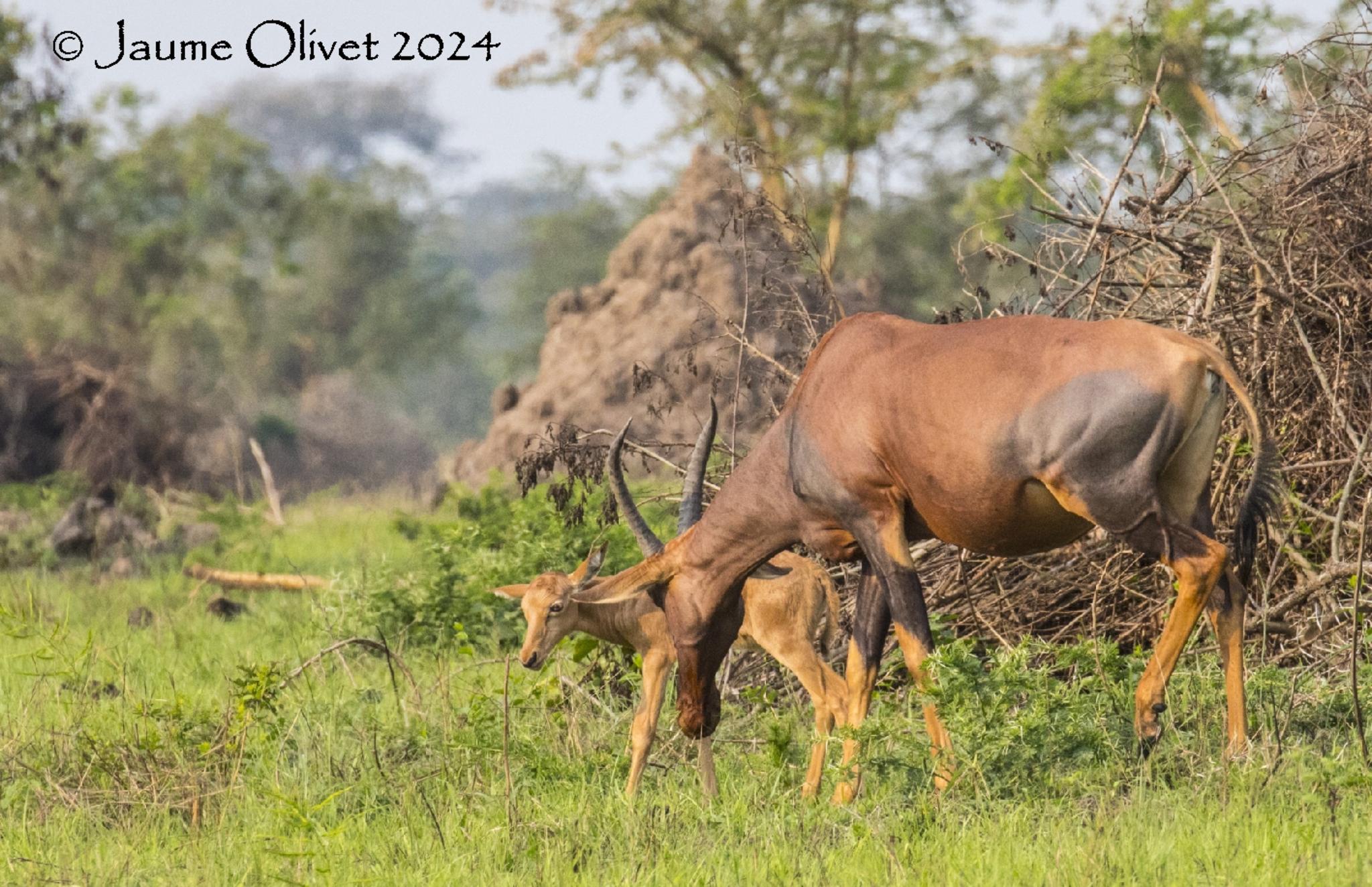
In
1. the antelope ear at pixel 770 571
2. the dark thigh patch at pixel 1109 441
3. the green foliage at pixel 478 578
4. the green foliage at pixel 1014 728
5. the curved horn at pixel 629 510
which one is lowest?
the green foliage at pixel 478 578

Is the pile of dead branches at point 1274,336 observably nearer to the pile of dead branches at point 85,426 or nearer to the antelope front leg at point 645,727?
the antelope front leg at point 645,727

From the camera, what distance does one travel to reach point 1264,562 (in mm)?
6652

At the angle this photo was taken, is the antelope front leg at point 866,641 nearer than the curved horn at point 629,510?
Yes

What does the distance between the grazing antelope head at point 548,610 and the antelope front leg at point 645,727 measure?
14.0 inches

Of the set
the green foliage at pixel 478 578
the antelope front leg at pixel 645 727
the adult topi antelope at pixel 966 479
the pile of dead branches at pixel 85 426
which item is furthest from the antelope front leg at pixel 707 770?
the pile of dead branches at pixel 85 426

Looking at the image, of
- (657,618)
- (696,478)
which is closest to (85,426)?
(657,618)

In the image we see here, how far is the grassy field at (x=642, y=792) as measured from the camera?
4328 millimetres

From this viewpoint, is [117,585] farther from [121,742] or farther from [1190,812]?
[1190,812]

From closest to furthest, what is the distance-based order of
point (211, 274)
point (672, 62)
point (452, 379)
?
point (672, 62), point (211, 274), point (452, 379)

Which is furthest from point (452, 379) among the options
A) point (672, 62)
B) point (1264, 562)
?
point (1264, 562)

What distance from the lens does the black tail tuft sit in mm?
5113

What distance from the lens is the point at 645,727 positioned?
5.48 metres

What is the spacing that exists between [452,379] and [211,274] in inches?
857

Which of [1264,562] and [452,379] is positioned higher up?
[1264,562]
